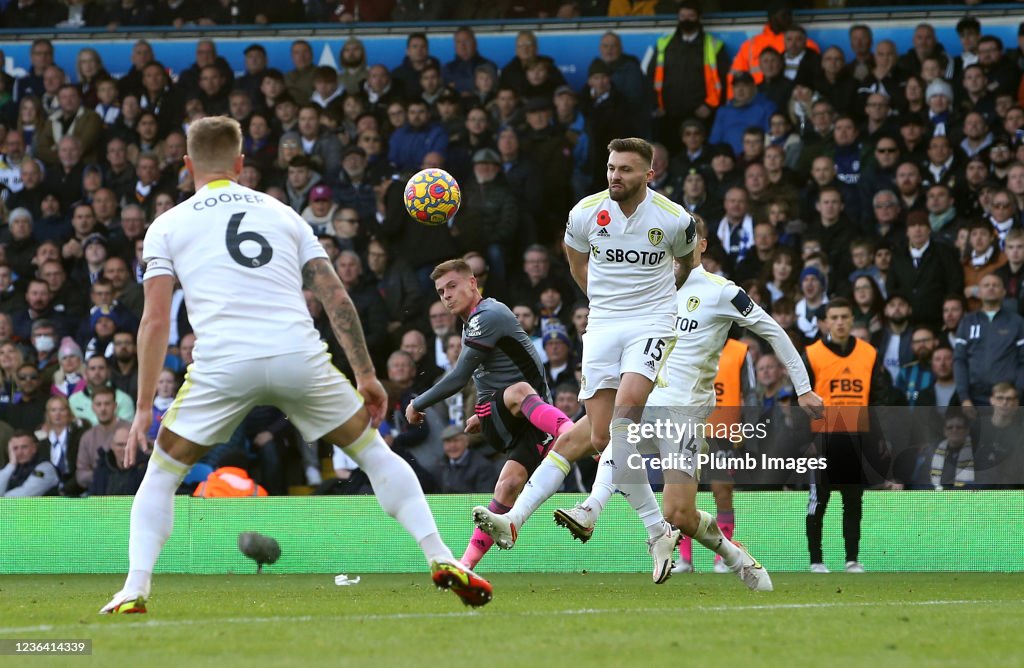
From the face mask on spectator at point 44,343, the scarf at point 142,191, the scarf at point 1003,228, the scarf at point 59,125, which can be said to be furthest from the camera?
the scarf at point 59,125

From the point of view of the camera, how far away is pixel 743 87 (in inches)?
675

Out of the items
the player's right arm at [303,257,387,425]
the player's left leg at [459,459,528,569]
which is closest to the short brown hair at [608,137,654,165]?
the player's left leg at [459,459,528,569]

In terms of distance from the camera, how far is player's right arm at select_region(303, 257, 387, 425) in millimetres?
6828

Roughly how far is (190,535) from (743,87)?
7904mm

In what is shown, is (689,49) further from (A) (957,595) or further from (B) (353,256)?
(A) (957,595)

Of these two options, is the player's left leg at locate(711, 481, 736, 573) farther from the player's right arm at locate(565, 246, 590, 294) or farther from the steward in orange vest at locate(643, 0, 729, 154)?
the steward in orange vest at locate(643, 0, 729, 154)

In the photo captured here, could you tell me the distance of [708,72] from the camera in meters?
17.8

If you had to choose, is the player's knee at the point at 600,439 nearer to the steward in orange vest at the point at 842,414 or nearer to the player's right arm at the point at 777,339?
the player's right arm at the point at 777,339

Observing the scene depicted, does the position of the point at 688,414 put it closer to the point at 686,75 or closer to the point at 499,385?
the point at 499,385

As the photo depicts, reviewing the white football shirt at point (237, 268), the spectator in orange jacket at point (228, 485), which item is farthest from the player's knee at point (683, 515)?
the spectator in orange jacket at point (228, 485)

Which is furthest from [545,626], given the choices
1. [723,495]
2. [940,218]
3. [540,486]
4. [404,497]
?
[940,218]

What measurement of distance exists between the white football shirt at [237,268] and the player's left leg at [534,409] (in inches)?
145

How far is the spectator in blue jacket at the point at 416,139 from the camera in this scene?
57.2ft

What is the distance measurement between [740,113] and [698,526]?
872 centimetres
